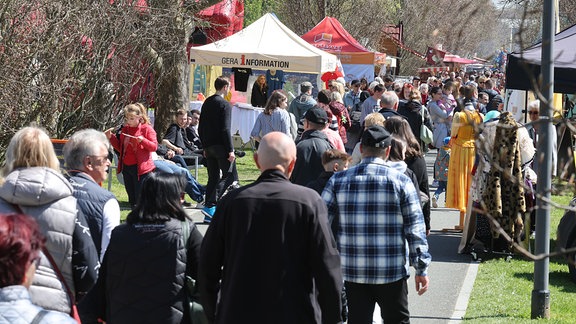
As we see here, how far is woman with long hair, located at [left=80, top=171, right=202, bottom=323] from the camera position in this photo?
512 cm

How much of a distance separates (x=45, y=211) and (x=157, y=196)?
59 centimetres

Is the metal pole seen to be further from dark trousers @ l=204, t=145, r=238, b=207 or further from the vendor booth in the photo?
the vendor booth

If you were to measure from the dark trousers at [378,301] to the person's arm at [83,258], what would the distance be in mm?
1812

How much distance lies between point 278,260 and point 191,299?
662mm

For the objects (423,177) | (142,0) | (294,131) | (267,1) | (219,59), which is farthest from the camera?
(267,1)

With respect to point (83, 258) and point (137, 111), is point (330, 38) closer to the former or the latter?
point (137, 111)

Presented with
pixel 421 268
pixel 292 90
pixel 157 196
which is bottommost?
pixel 421 268

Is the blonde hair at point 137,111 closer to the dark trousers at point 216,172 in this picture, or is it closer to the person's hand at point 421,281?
the dark trousers at point 216,172

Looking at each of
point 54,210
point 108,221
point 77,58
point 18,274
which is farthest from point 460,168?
point 18,274

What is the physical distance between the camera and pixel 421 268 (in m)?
6.21

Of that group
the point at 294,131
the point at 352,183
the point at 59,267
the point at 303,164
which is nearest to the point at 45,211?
the point at 59,267

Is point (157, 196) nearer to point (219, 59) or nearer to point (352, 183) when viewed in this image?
point (352, 183)

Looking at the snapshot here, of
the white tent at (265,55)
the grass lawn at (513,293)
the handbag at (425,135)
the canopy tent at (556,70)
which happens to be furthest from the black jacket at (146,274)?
the white tent at (265,55)

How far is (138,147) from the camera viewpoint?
11.9 meters
